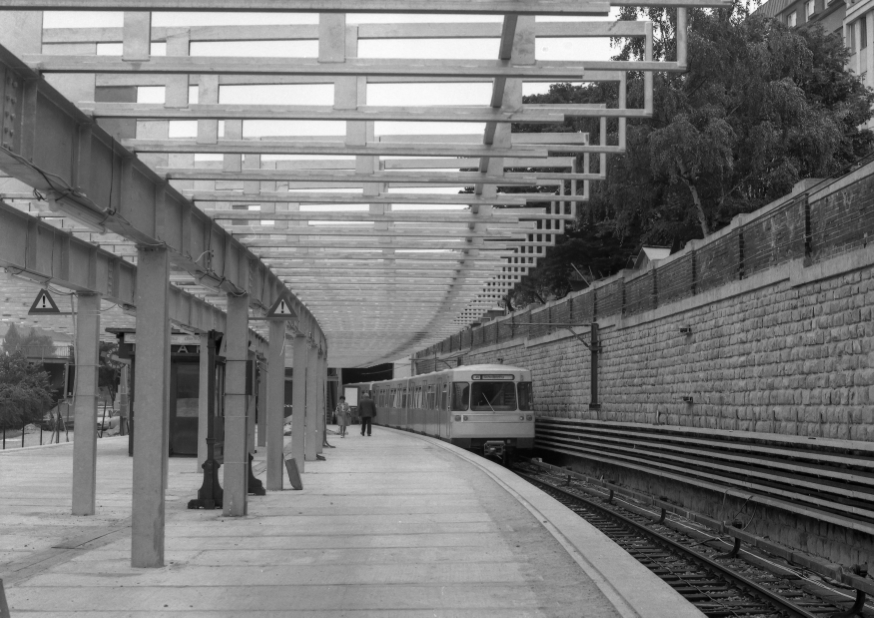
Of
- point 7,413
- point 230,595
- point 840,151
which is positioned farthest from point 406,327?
point 230,595

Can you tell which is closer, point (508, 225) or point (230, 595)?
point (230, 595)

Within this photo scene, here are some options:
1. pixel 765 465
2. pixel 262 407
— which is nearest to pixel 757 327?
pixel 765 465

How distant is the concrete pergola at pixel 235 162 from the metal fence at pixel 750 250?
13.5ft

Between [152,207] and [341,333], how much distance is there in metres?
25.2

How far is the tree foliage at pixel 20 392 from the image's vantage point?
145 ft

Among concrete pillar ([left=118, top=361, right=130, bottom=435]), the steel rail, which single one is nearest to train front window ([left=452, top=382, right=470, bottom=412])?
concrete pillar ([left=118, top=361, right=130, bottom=435])

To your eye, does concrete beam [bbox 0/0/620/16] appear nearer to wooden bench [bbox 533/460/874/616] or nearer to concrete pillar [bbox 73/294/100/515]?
wooden bench [bbox 533/460/874/616]

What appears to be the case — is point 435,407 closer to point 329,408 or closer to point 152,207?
point 329,408

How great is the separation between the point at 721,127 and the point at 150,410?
24.1 meters

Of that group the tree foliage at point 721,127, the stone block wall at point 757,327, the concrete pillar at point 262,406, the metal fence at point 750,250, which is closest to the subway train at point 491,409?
the stone block wall at point 757,327

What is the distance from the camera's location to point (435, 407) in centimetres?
3781

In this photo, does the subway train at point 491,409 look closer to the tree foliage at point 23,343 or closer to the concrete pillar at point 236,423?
the concrete pillar at point 236,423

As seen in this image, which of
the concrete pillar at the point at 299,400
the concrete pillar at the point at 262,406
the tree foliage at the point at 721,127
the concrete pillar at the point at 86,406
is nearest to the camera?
the concrete pillar at the point at 86,406

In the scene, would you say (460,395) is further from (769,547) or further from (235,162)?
(235,162)
